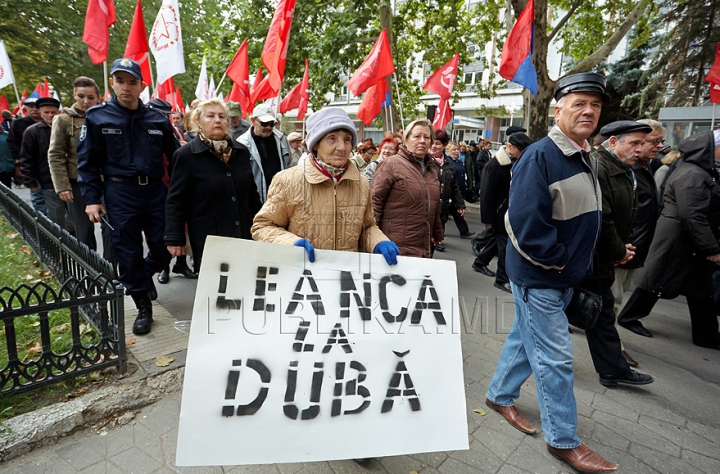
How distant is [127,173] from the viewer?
3408 mm

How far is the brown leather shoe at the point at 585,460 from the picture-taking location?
2.33m

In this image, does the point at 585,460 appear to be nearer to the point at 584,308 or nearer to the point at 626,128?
the point at 584,308

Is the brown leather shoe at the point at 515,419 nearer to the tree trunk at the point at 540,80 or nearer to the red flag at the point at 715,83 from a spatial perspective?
the red flag at the point at 715,83

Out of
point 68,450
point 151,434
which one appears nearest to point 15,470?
point 68,450

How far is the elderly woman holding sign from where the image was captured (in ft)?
7.33

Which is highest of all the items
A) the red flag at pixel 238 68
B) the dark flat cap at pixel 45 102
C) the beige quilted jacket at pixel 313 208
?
the red flag at pixel 238 68

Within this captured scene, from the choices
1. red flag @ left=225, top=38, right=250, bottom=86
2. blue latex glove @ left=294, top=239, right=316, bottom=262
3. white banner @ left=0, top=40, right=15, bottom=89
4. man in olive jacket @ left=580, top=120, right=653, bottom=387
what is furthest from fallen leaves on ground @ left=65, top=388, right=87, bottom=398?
white banner @ left=0, top=40, right=15, bottom=89

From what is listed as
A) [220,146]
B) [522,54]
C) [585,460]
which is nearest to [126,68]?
[220,146]

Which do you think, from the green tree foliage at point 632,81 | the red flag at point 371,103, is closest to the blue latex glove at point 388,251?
the red flag at point 371,103

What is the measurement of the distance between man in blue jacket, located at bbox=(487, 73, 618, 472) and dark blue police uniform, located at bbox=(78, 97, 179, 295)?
2853 millimetres

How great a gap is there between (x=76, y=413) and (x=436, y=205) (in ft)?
10.0

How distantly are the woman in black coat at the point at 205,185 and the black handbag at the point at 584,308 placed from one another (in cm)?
252

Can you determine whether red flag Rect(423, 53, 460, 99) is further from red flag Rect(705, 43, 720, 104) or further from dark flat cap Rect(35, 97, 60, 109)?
dark flat cap Rect(35, 97, 60, 109)

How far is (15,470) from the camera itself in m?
2.18
